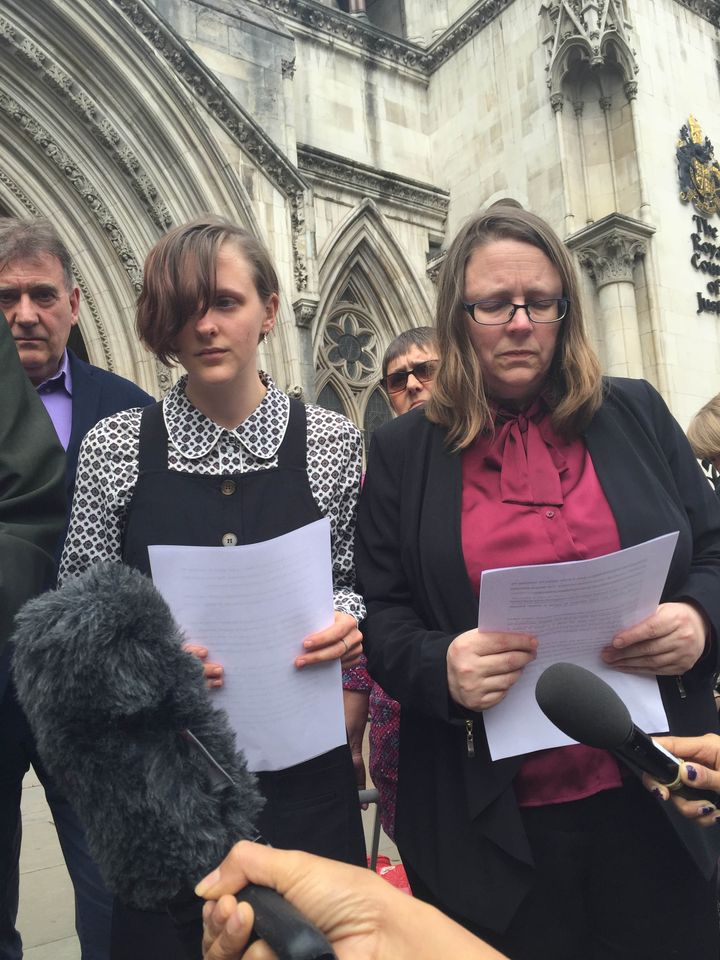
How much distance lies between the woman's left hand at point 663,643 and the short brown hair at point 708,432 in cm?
205

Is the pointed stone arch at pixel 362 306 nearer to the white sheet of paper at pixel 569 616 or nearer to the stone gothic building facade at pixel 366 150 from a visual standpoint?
the stone gothic building facade at pixel 366 150

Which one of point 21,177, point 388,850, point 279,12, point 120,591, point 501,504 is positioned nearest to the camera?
point 120,591

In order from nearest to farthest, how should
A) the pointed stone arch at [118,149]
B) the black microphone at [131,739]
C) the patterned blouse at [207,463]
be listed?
the black microphone at [131,739], the patterned blouse at [207,463], the pointed stone arch at [118,149]

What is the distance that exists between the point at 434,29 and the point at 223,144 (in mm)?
5954

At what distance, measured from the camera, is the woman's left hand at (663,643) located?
141 cm

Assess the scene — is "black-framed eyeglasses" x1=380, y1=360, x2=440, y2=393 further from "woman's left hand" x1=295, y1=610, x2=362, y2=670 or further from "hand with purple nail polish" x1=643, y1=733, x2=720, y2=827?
"hand with purple nail polish" x1=643, y1=733, x2=720, y2=827

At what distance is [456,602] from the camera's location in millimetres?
1514

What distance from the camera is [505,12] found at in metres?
11.1

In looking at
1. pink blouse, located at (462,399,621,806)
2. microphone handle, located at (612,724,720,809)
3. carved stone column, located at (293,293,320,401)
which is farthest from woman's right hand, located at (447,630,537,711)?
carved stone column, located at (293,293,320,401)

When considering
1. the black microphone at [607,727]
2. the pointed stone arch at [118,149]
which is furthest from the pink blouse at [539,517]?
the pointed stone arch at [118,149]

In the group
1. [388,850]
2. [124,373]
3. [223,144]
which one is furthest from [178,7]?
[388,850]

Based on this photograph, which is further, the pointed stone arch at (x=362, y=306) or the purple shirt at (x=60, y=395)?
the pointed stone arch at (x=362, y=306)

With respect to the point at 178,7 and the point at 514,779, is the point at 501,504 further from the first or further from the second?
the point at 178,7

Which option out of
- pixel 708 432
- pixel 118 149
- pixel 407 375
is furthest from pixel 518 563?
pixel 118 149
